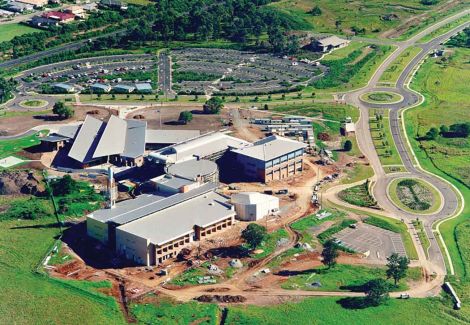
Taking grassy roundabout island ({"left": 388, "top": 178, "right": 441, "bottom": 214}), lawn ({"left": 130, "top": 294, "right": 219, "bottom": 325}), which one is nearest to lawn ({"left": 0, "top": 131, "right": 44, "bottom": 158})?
lawn ({"left": 130, "top": 294, "right": 219, "bottom": 325})

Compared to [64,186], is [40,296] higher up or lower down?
lower down

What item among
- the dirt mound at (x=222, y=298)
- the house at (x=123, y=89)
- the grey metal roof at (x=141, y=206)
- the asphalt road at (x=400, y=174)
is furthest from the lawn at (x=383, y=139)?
the house at (x=123, y=89)

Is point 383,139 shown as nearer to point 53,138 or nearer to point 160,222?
point 160,222

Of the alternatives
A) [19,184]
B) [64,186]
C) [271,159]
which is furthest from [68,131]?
[271,159]

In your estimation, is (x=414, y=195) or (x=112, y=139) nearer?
(x=414, y=195)

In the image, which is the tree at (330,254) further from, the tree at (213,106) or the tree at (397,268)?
the tree at (213,106)

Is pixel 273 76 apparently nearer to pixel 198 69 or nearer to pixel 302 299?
pixel 198 69

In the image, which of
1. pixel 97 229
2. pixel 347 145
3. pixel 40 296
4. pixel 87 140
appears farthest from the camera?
pixel 347 145

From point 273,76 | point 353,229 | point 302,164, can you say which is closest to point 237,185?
point 302,164
